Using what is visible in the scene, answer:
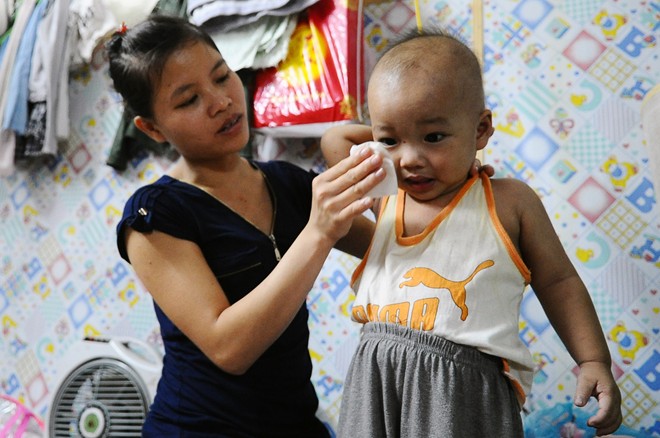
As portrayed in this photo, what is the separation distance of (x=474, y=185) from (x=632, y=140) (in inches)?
38.0

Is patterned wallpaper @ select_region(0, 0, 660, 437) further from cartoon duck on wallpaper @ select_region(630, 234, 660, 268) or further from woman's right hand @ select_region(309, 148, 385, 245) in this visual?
woman's right hand @ select_region(309, 148, 385, 245)

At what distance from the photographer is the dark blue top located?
42.5 inches

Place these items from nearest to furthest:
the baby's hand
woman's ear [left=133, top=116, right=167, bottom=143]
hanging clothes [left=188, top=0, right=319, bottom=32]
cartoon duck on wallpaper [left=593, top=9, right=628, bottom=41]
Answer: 1. the baby's hand
2. woman's ear [left=133, top=116, right=167, bottom=143]
3. cartoon duck on wallpaper [left=593, top=9, right=628, bottom=41]
4. hanging clothes [left=188, top=0, right=319, bottom=32]

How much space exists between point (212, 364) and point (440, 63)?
0.67 m

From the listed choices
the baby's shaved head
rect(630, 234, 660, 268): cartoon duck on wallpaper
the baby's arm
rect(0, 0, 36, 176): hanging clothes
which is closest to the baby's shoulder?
the baby's arm

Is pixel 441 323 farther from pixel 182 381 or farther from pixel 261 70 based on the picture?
pixel 261 70

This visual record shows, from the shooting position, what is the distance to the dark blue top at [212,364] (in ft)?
3.54

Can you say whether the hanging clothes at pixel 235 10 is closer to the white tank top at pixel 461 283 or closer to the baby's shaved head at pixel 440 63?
the baby's shaved head at pixel 440 63

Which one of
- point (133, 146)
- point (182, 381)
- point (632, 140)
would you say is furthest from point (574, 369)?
point (133, 146)

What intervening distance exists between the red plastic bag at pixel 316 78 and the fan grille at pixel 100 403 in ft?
3.00

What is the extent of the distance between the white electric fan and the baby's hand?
4.43 feet

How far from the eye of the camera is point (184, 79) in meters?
1.13

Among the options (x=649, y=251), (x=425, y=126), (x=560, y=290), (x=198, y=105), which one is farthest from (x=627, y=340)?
(x=198, y=105)

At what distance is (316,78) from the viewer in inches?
73.9
